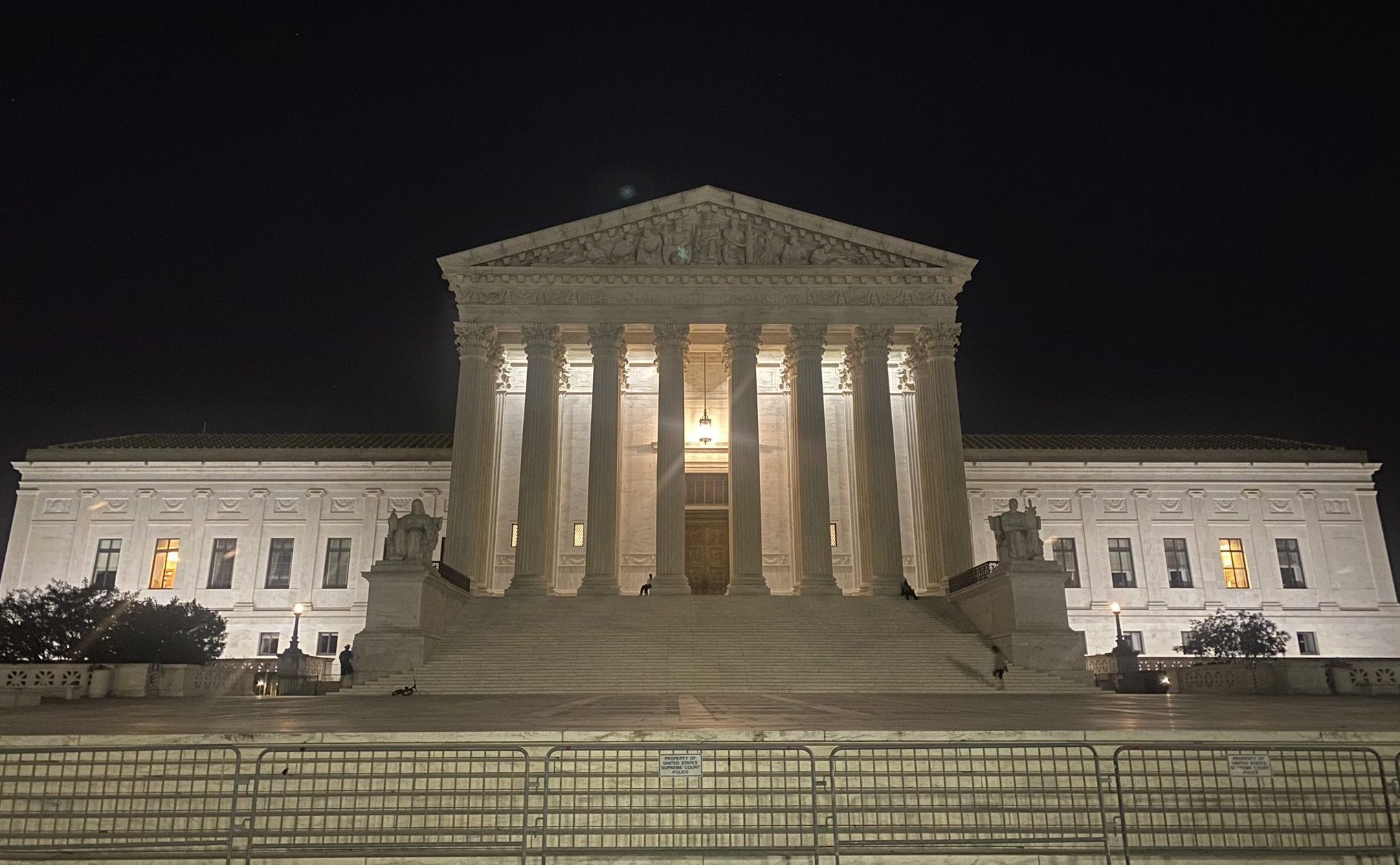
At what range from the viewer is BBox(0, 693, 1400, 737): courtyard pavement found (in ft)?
30.8

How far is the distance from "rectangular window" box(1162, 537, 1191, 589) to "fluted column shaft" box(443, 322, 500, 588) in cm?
3390

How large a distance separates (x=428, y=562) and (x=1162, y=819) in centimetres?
2355

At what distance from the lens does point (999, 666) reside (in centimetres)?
2564

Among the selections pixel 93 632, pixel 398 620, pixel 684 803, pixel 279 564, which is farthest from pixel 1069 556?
pixel 684 803

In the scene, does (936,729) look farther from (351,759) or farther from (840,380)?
(840,380)

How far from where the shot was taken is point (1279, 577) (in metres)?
47.1

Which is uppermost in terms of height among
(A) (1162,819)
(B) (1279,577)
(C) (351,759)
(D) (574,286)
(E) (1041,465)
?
(D) (574,286)

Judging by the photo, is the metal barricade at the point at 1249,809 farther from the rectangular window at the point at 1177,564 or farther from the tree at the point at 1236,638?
the rectangular window at the point at 1177,564

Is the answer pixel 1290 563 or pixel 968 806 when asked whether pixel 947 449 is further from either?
pixel 968 806

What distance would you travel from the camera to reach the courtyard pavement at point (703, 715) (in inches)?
369

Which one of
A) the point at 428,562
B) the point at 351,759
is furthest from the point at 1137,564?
Answer: the point at 351,759

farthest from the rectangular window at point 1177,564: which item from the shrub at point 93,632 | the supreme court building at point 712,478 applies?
the shrub at point 93,632

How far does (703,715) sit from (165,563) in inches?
1716

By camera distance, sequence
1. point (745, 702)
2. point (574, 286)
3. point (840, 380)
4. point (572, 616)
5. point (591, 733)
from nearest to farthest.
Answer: point (591, 733)
point (745, 702)
point (572, 616)
point (574, 286)
point (840, 380)
